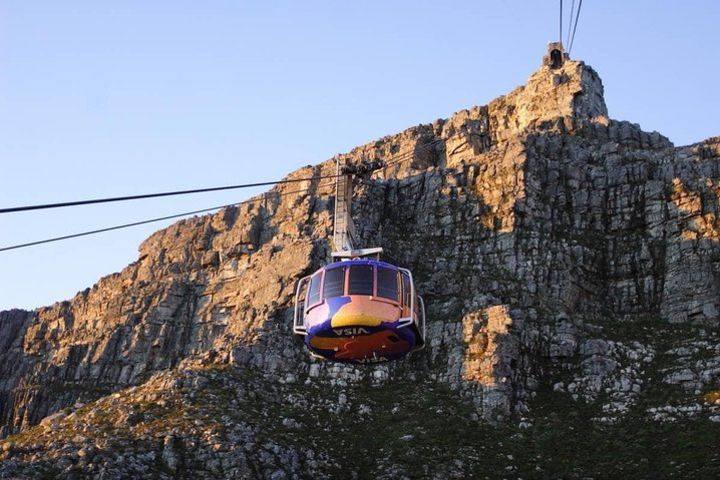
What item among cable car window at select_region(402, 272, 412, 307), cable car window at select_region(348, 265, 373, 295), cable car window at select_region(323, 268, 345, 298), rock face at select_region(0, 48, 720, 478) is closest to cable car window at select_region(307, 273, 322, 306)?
cable car window at select_region(323, 268, 345, 298)

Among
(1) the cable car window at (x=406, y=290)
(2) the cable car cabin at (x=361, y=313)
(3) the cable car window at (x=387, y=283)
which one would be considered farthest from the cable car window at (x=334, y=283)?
(1) the cable car window at (x=406, y=290)

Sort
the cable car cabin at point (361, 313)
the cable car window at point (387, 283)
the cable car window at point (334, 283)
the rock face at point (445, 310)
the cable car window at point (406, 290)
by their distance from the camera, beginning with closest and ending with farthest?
the cable car cabin at point (361, 313), the cable car window at point (387, 283), the cable car window at point (334, 283), the cable car window at point (406, 290), the rock face at point (445, 310)

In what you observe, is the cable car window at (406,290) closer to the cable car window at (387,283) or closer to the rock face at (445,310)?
the cable car window at (387,283)

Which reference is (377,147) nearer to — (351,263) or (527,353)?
(527,353)

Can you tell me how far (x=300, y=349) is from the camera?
339 feet

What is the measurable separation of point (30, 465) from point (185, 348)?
137 ft

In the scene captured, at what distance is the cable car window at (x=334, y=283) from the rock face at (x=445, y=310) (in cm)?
A: 3768

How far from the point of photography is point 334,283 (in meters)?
48.9

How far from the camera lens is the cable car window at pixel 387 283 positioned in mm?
48312

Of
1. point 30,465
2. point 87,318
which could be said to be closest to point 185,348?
point 87,318

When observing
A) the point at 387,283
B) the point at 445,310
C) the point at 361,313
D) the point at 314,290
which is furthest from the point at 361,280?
the point at 445,310

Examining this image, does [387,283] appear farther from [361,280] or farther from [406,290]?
[406,290]

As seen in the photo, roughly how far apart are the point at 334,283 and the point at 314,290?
4.77 feet

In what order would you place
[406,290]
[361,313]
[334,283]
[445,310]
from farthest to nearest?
[445,310]
[406,290]
[334,283]
[361,313]
